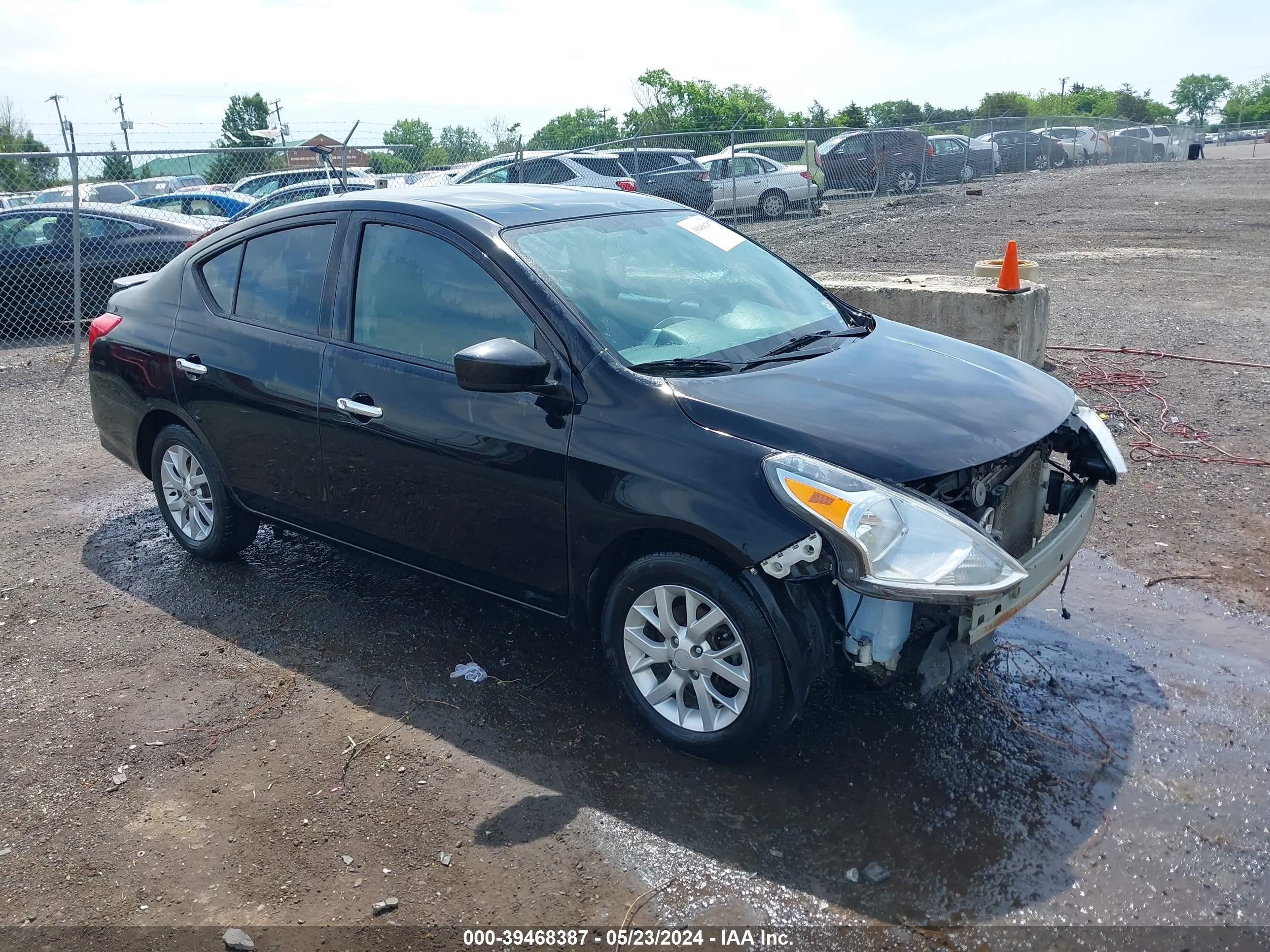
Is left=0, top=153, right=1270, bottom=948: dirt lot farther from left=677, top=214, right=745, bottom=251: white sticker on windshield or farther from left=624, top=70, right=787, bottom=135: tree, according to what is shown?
left=624, top=70, right=787, bottom=135: tree

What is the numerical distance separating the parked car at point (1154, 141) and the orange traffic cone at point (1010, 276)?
39012 millimetres

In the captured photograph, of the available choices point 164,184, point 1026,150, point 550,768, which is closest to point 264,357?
point 550,768

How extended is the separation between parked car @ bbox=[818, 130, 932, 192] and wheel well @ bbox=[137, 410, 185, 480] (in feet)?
68.4

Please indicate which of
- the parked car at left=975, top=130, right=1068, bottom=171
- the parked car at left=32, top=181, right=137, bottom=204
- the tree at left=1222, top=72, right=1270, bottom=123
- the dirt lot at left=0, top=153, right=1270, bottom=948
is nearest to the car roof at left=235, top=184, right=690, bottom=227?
the dirt lot at left=0, top=153, right=1270, bottom=948

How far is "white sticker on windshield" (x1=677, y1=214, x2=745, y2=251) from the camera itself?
4.58m

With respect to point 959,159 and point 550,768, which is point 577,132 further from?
point 550,768

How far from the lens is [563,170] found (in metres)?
15.8

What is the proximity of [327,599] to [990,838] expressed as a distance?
10.2 ft

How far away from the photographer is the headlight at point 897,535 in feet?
9.86

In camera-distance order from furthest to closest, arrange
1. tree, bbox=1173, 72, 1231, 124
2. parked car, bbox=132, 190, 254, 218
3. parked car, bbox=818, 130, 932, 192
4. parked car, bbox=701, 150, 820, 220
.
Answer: tree, bbox=1173, 72, 1231, 124
parked car, bbox=818, 130, 932, 192
parked car, bbox=701, 150, 820, 220
parked car, bbox=132, 190, 254, 218

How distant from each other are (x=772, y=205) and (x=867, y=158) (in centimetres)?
504

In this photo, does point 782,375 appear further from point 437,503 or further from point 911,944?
point 911,944

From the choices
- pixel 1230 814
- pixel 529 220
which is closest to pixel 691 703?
pixel 1230 814

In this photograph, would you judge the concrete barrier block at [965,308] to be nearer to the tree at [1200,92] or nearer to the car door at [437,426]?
the car door at [437,426]
